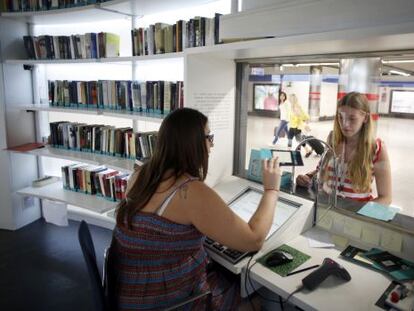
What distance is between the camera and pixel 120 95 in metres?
2.75

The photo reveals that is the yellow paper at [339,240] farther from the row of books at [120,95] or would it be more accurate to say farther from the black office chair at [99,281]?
the row of books at [120,95]

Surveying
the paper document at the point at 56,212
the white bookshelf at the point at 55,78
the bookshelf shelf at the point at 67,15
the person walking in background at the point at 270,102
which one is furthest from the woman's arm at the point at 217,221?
the paper document at the point at 56,212

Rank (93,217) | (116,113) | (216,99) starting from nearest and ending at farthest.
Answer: (216,99), (116,113), (93,217)

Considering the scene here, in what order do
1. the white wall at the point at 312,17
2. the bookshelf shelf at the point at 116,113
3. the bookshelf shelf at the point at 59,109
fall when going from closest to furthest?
the white wall at the point at 312,17 < the bookshelf shelf at the point at 116,113 < the bookshelf shelf at the point at 59,109

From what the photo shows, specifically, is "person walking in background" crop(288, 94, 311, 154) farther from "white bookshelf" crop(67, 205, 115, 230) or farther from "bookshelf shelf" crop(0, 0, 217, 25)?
"white bookshelf" crop(67, 205, 115, 230)

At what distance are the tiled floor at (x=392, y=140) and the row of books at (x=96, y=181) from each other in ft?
4.01

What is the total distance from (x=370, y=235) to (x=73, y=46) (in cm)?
282

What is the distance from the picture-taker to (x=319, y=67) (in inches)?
74.7

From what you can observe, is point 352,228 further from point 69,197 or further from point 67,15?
point 67,15

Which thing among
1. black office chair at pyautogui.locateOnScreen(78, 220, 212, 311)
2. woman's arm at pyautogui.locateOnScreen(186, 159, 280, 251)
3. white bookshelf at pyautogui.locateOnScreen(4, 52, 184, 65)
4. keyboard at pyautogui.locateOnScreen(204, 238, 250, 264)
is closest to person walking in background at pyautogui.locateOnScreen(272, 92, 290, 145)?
white bookshelf at pyautogui.locateOnScreen(4, 52, 184, 65)

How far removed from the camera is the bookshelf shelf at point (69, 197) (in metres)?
2.81

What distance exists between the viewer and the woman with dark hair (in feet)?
4.00

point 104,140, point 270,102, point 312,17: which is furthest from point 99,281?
point 104,140

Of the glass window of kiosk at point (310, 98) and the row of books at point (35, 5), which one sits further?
the row of books at point (35, 5)
